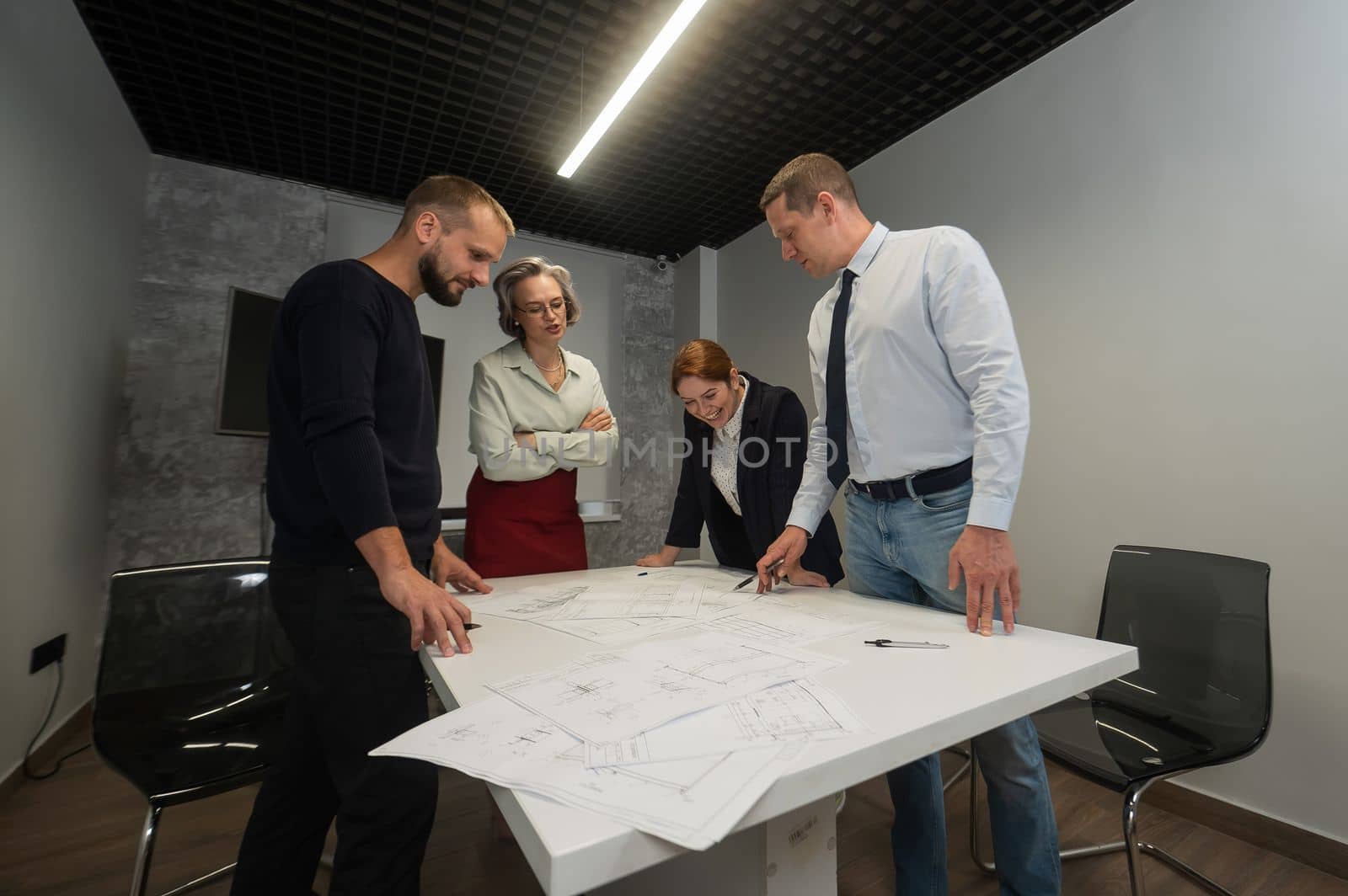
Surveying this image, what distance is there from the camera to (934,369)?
1.31m

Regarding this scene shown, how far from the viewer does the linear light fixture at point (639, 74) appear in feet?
6.49

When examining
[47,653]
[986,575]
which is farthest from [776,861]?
[47,653]

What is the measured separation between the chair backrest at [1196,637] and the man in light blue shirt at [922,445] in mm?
696

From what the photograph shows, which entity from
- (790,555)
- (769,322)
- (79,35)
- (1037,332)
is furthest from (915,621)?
(79,35)

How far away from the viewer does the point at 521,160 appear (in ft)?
11.6

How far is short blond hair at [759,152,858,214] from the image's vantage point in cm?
154

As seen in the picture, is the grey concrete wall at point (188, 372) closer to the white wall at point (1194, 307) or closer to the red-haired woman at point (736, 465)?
the red-haired woman at point (736, 465)

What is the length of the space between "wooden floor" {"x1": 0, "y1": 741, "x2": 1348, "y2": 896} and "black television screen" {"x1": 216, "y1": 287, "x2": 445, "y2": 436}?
1482 mm

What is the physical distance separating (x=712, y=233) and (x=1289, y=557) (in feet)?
12.1

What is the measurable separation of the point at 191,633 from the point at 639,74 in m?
2.33

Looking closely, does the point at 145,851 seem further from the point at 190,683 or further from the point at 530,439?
→ the point at 530,439

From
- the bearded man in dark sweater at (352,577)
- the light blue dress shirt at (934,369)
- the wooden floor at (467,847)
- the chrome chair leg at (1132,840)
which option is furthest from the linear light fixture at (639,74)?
the wooden floor at (467,847)

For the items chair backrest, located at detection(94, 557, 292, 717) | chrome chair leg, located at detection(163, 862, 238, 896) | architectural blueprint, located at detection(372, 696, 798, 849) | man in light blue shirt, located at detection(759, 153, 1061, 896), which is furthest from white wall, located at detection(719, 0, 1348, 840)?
chrome chair leg, located at detection(163, 862, 238, 896)

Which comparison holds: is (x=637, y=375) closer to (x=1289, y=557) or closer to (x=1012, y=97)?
(x=1012, y=97)
